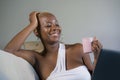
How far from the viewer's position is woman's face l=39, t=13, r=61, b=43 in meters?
1.31

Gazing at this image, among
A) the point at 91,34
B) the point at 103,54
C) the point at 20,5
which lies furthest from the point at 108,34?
the point at 103,54

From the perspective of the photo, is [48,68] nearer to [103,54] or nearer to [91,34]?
[103,54]

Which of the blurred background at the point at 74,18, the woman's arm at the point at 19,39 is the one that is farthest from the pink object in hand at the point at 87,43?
the blurred background at the point at 74,18

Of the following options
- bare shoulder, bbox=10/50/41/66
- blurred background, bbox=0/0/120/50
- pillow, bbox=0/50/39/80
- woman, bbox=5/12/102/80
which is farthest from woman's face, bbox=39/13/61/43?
blurred background, bbox=0/0/120/50

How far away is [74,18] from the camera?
7.48 ft

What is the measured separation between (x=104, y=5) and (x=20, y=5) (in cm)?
94

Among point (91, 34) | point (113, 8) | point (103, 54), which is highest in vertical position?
point (103, 54)

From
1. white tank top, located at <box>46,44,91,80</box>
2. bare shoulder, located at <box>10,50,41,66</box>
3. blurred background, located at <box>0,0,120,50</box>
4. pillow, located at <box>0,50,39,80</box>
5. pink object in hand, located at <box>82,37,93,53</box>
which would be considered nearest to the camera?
pillow, located at <box>0,50,39,80</box>

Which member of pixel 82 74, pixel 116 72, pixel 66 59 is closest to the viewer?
pixel 116 72

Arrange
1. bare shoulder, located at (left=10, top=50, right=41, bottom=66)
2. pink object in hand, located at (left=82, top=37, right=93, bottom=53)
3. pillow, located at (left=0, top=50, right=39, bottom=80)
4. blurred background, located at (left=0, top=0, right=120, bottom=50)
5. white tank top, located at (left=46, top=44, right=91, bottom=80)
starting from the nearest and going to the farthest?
pillow, located at (left=0, top=50, right=39, bottom=80)
pink object in hand, located at (left=82, top=37, right=93, bottom=53)
white tank top, located at (left=46, top=44, right=91, bottom=80)
bare shoulder, located at (left=10, top=50, right=41, bottom=66)
blurred background, located at (left=0, top=0, right=120, bottom=50)

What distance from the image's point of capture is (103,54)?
58cm

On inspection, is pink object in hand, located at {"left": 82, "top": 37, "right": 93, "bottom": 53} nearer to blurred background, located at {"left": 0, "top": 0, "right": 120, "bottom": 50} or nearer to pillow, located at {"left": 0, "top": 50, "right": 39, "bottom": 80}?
pillow, located at {"left": 0, "top": 50, "right": 39, "bottom": 80}

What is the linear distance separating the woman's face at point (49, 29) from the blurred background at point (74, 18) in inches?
35.3

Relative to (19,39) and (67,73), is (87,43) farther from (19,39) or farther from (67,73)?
(19,39)
